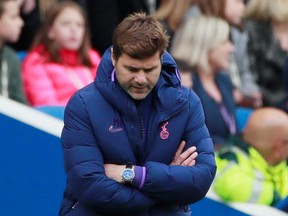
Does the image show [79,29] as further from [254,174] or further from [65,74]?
[254,174]

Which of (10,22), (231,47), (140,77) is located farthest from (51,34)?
(140,77)

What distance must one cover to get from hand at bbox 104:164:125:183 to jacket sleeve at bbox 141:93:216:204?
0.39 feet

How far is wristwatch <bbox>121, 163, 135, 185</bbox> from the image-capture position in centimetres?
509

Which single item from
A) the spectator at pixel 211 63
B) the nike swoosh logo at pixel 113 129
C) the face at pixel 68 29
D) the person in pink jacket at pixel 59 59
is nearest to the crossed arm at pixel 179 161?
the nike swoosh logo at pixel 113 129

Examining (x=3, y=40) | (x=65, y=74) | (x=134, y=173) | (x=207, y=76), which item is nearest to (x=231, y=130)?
(x=207, y=76)

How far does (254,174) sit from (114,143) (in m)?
2.46

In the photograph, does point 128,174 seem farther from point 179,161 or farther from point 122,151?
point 179,161

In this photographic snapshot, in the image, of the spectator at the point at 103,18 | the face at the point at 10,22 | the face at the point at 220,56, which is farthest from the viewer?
the spectator at the point at 103,18

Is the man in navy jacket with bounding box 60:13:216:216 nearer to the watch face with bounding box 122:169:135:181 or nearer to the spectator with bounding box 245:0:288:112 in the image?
the watch face with bounding box 122:169:135:181

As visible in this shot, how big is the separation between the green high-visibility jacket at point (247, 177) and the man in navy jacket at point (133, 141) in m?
1.89

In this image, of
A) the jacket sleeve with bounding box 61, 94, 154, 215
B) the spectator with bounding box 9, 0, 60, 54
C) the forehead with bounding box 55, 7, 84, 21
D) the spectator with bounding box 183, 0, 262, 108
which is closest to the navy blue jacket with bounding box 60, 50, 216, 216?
the jacket sleeve with bounding box 61, 94, 154, 215

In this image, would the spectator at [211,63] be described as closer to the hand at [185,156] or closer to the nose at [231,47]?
the nose at [231,47]

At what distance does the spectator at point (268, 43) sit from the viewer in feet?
34.6

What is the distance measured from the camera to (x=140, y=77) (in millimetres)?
4992
